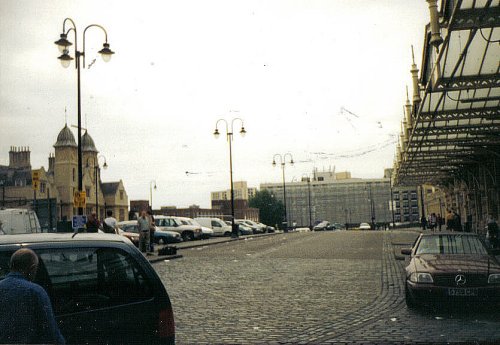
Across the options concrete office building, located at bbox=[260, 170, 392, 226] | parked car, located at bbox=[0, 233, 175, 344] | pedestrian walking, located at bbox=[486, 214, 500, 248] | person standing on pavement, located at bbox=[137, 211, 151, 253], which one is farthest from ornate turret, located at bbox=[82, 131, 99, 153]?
parked car, located at bbox=[0, 233, 175, 344]

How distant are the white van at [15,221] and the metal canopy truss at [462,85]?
16357 millimetres

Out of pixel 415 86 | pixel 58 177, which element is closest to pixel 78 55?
pixel 415 86

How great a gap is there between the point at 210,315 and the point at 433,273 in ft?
12.0

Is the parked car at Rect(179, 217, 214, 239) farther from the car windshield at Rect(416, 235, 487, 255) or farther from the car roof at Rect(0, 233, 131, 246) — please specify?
the car roof at Rect(0, 233, 131, 246)

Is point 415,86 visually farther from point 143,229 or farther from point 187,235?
point 187,235

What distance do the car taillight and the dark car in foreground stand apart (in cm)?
560

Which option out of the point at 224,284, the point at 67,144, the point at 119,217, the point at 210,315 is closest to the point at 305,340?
the point at 210,315

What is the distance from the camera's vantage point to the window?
12.5 feet

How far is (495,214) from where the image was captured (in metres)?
28.5

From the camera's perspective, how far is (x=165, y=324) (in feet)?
13.7

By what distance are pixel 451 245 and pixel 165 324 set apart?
286 inches

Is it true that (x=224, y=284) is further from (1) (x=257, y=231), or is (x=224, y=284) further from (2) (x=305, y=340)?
(1) (x=257, y=231)

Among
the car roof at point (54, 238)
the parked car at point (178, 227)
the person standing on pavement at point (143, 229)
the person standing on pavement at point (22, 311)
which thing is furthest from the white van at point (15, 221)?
the person standing on pavement at point (22, 311)

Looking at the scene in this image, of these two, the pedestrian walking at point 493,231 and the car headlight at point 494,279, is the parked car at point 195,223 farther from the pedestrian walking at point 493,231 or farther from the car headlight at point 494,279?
the car headlight at point 494,279
